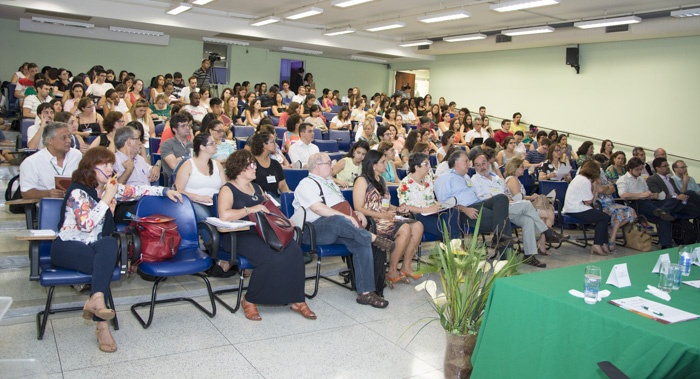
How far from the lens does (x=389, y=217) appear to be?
4906mm

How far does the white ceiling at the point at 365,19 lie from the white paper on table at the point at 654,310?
8.38 m

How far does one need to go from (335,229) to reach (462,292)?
5.86ft

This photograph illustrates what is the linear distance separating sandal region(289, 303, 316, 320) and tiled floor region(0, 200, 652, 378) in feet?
0.13

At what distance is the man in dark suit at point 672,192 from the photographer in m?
7.83

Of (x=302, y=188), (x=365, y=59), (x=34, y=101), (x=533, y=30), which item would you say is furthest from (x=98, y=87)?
(x=365, y=59)

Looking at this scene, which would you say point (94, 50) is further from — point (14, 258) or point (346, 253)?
point (346, 253)

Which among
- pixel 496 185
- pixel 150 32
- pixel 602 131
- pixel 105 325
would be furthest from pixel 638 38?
pixel 105 325

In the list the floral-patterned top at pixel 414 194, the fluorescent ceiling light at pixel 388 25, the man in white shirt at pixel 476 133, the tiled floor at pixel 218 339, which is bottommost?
the tiled floor at pixel 218 339

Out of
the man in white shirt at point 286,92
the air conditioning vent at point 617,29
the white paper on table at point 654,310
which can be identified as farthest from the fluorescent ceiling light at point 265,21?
the white paper on table at point 654,310

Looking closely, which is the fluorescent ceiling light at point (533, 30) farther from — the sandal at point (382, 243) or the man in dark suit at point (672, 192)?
the sandal at point (382, 243)

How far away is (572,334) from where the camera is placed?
2.37 meters

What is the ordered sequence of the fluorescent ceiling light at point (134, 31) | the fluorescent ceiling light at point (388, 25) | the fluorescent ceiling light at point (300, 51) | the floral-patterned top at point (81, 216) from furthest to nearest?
the fluorescent ceiling light at point (300, 51), the fluorescent ceiling light at point (134, 31), the fluorescent ceiling light at point (388, 25), the floral-patterned top at point (81, 216)

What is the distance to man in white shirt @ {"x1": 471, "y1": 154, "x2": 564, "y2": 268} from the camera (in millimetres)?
5918

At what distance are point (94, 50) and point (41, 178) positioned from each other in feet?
36.3
